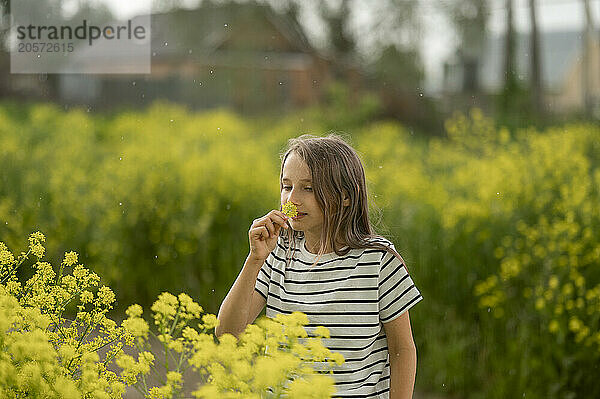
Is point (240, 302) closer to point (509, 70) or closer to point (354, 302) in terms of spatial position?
point (354, 302)

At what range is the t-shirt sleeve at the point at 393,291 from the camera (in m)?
1.27

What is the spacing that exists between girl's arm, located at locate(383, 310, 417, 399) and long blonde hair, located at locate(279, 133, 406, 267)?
12 centimetres

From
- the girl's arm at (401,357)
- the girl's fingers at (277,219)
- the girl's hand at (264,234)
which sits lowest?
the girl's arm at (401,357)

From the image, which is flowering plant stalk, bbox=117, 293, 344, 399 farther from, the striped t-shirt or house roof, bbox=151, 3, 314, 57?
house roof, bbox=151, 3, 314, 57

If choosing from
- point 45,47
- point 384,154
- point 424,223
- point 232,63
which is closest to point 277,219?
point 45,47

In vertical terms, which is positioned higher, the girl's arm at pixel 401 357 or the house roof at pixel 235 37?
the house roof at pixel 235 37

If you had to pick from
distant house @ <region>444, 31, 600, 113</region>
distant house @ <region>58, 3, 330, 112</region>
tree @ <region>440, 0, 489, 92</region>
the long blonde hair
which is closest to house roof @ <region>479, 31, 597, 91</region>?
distant house @ <region>444, 31, 600, 113</region>

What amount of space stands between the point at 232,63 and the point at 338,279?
4017 mm

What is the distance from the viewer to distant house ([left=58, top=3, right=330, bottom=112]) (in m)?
4.40

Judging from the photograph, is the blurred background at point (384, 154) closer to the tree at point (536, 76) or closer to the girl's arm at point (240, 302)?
the tree at point (536, 76)

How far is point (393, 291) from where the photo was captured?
1.28 m

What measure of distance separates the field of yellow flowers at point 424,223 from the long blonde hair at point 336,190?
1.45m

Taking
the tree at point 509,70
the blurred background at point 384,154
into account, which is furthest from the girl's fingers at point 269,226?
the tree at point 509,70

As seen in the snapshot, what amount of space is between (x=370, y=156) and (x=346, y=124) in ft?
4.11
